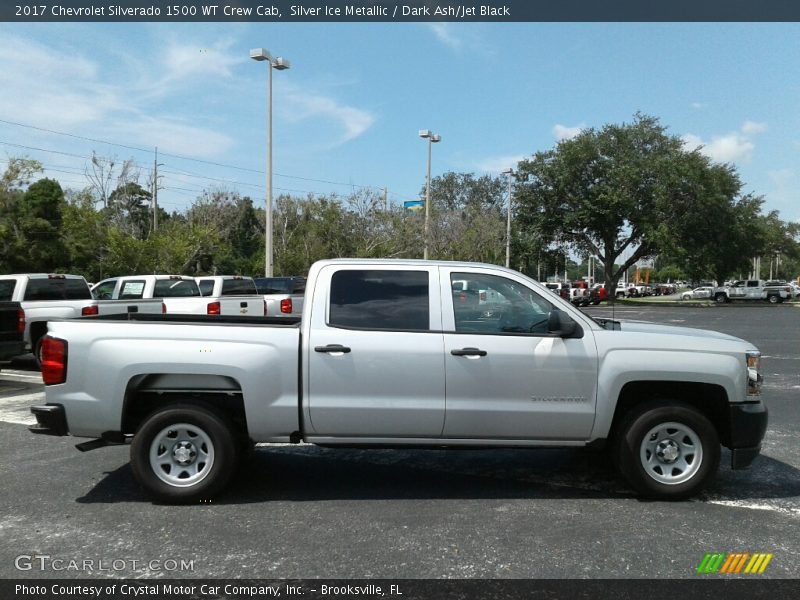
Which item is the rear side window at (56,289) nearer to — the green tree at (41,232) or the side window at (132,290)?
the side window at (132,290)

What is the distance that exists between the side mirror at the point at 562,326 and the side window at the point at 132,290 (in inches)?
462

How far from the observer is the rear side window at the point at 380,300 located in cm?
535

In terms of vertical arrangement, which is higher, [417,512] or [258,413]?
[258,413]

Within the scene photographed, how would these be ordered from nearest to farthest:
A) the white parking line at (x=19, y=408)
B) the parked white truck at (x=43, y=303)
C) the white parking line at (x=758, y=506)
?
the white parking line at (x=758, y=506)
the white parking line at (x=19, y=408)
the parked white truck at (x=43, y=303)

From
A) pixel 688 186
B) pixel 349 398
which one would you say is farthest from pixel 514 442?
pixel 688 186

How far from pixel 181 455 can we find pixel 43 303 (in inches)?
343

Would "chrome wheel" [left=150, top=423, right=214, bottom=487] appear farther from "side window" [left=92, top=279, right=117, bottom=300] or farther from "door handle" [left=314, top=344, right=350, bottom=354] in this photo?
"side window" [left=92, top=279, right=117, bottom=300]

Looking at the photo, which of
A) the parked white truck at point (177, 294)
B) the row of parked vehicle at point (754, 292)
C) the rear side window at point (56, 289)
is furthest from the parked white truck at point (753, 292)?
the rear side window at point (56, 289)

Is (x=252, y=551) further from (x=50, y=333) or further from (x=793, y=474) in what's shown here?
(x=793, y=474)

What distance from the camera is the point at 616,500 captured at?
538cm

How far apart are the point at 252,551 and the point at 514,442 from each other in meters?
2.14

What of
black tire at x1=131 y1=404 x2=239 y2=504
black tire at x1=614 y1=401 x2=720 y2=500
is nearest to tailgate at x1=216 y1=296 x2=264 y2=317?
black tire at x1=131 y1=404 x2=239 y2=504

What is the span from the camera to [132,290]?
591 inches

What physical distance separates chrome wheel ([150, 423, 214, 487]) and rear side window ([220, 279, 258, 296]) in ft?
37.5
